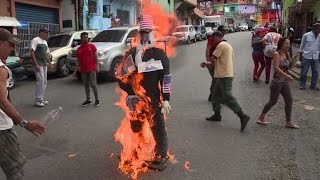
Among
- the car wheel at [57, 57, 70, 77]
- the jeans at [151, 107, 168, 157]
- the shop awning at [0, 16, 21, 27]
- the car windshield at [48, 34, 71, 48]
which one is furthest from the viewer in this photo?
the shop awning at [0, 16, 21, 27]

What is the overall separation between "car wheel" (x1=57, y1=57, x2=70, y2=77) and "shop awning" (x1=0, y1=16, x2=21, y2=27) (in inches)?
147

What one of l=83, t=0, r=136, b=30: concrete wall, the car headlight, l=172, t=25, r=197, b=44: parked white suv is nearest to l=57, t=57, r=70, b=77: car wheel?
the car headlight

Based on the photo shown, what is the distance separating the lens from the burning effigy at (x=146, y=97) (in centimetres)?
493

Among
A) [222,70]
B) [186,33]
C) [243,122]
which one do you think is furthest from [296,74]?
[186,33]

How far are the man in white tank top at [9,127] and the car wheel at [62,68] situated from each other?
10431 millimetres

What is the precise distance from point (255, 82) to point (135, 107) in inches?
297

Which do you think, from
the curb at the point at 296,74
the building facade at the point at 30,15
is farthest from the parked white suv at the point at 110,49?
the curb at the point at 296,74

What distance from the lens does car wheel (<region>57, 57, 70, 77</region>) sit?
13914 mm

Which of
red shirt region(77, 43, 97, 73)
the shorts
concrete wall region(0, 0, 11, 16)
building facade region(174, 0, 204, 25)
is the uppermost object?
building facade region(174, 0, 204, 25)

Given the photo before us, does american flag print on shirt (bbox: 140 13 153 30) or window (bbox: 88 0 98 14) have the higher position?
window (bbox: 88 0 98 14)

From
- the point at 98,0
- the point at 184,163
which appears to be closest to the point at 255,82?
the point at 184,163

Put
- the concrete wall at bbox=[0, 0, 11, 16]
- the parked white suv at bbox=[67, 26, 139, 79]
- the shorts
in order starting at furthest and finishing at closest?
the concrete wall at bbox=[0, 0, 11, 16] → the parked white suv at bbox=[67, 26, 139, 79] → the shorts

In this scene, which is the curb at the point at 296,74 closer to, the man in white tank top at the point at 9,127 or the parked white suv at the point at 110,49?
the parked white suv at the point at 110,49

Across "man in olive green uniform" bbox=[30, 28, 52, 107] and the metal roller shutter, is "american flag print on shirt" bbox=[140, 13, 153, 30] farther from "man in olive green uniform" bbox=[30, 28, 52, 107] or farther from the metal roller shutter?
the metal roller shutter
